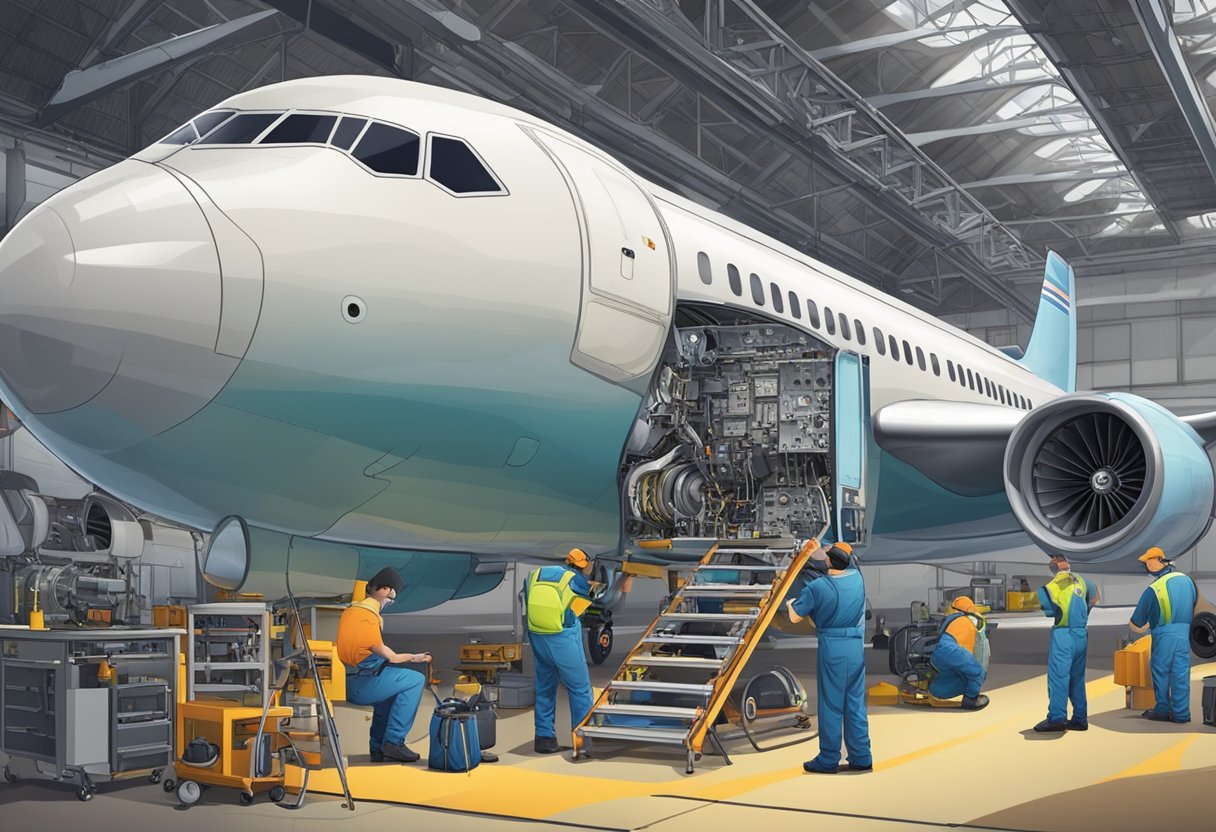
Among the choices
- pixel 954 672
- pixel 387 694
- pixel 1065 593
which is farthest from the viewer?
pixel 954 672

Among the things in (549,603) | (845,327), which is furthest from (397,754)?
(845,327)

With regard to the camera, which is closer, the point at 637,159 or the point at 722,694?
the point at 722,694

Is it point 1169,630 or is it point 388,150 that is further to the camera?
point 1169,630

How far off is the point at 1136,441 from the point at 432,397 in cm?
583

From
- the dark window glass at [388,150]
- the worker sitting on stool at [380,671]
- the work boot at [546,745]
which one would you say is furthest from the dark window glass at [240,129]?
the work boot at [546,745]

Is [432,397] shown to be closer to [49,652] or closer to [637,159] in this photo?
[49,652]

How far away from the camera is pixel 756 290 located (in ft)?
32.4

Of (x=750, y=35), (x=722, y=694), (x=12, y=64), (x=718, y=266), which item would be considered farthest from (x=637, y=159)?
(x=722, y=694)

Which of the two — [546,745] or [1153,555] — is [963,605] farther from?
[546,745]

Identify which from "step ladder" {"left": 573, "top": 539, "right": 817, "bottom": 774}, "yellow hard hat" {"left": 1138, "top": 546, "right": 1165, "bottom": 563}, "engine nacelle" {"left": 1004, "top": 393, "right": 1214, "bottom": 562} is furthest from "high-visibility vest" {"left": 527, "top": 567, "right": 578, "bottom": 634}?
"yellow hard hat" {"left": 1138, "top": 546, "right": 1165, "bottom": 563}

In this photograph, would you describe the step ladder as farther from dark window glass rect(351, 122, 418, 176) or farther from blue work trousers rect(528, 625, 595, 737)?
dark window glass rect(351, 122, 418, 176)

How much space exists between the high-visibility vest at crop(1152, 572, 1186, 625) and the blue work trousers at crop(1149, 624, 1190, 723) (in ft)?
0.20

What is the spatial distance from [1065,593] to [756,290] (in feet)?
10.9

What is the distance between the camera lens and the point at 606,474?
8.42 meters
